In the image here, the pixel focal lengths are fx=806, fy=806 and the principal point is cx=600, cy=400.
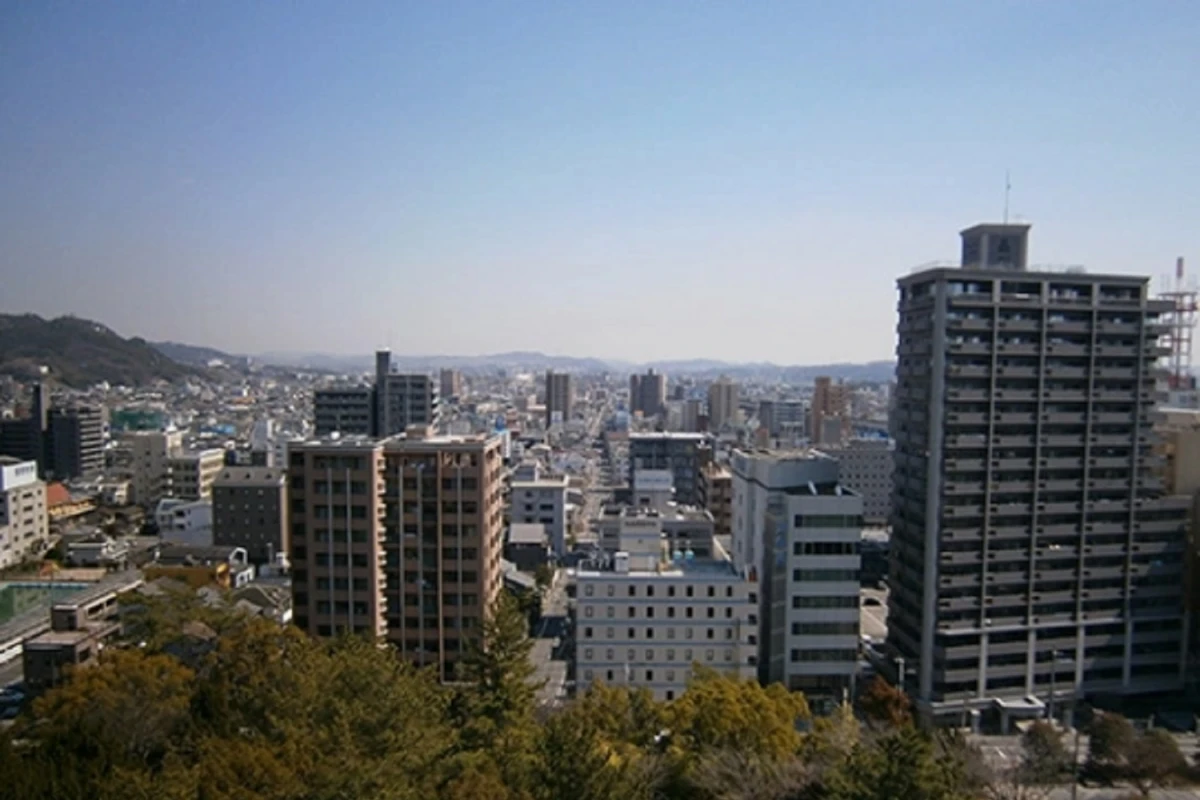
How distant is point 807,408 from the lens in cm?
9025

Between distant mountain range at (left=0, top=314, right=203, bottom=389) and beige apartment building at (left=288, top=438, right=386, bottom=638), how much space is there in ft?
302

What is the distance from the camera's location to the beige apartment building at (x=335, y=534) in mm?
20109

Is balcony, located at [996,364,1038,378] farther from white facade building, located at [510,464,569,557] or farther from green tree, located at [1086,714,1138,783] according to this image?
white facade building, located at [510,464,569,557]

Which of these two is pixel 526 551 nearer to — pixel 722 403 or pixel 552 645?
pixel 552 645

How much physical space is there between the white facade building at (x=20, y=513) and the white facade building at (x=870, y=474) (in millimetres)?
39783

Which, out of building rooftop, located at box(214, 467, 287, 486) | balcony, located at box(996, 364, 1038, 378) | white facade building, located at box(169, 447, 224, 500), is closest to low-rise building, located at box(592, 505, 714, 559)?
balcony, located at box(996, 364, 1038, 378)

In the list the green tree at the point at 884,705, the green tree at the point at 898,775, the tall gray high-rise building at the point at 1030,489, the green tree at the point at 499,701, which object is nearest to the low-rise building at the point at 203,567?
the green tree at the point at 499,701

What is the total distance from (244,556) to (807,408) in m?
69.8

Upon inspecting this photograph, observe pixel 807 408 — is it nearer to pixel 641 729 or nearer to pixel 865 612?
pixel 865 612

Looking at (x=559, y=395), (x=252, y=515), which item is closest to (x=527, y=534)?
(x=252, y=515)

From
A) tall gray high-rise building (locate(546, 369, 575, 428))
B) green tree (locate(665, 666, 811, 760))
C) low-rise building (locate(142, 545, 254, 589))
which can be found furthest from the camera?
Result: tall gray high-rise building (locate(546, 369, 575, 428))

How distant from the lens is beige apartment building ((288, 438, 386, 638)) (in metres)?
20.1

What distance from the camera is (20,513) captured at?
3594 cm

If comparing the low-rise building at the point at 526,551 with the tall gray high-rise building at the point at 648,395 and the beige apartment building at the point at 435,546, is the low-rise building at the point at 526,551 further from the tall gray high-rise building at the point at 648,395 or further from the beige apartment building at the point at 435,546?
the tall gray high-rise building at the point at 648,395
